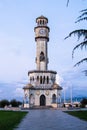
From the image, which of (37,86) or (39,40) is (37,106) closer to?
(37,86)

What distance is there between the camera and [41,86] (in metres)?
82.8

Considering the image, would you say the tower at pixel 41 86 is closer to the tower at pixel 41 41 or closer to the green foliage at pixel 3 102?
the tower at pixel 41 41

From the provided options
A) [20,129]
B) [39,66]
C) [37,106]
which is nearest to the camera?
[20,129]

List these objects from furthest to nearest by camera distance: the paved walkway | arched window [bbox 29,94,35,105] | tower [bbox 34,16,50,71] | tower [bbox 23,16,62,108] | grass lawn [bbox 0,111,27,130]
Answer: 1. tower [bbox 34,16,50,71]
2. arched window [bbox 29,94,35,105]
3. tower [bbox 23,16,62,108]
4. grass lawn [bbox 0,111,27,130]
5. the paved walkway

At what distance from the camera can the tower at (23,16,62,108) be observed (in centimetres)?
8181

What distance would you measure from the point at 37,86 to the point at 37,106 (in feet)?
19.9

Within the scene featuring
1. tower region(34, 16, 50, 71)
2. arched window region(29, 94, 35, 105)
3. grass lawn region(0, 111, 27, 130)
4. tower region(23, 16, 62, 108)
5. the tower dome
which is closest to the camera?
grass lawn region(0, 111, 27, 130)

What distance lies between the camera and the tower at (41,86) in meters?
81.8

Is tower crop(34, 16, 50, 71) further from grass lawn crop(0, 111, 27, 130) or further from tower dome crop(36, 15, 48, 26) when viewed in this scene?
grass lawn crop(0, 111, 27, 130)

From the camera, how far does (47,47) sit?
87188 millimetres

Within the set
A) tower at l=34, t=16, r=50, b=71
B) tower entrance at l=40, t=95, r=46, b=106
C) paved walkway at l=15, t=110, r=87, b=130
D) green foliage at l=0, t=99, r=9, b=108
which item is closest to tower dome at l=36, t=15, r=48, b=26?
tower at l=34, t=16, r=50, b=71

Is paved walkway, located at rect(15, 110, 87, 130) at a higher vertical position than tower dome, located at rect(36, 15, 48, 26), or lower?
lower

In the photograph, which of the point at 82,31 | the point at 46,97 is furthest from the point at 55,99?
the point at 82,31

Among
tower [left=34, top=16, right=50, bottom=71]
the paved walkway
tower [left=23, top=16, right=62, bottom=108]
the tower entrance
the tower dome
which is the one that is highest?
the tower dome
